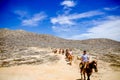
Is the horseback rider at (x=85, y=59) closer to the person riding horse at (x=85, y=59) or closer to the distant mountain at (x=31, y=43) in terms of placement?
the person riding horse at (x=85, y=59)

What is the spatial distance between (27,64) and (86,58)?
1292 centimetres

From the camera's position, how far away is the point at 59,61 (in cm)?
2705

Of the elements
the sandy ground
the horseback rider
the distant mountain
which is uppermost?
the distant mountain

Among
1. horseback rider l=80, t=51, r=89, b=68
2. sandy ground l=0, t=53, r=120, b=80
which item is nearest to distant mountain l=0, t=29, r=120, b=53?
sandy ground l=0, t=53, r=120, b=80

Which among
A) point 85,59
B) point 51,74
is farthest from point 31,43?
point 85,59

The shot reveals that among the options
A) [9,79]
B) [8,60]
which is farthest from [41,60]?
[9,79]

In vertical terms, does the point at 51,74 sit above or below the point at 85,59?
below

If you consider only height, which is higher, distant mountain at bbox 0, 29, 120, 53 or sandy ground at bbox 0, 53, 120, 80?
distant mountain at bbox 0, 29, 120, 53

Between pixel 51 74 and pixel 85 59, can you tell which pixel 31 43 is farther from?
pixel 85 59

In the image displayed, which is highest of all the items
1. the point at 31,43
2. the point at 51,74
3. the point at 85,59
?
the point at 31,43

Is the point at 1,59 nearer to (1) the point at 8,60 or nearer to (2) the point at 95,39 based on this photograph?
(1) the point at 8,60

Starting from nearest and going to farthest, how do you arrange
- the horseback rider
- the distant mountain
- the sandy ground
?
1. the horseback rider
2. the sandy ground
3. the distant mountain

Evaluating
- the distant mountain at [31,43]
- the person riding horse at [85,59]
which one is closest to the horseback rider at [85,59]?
the person riding horse at [85,59]

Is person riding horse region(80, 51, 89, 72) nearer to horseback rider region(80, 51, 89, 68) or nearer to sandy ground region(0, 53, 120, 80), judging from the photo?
horseback rider region(80, 51, 89, 68)
